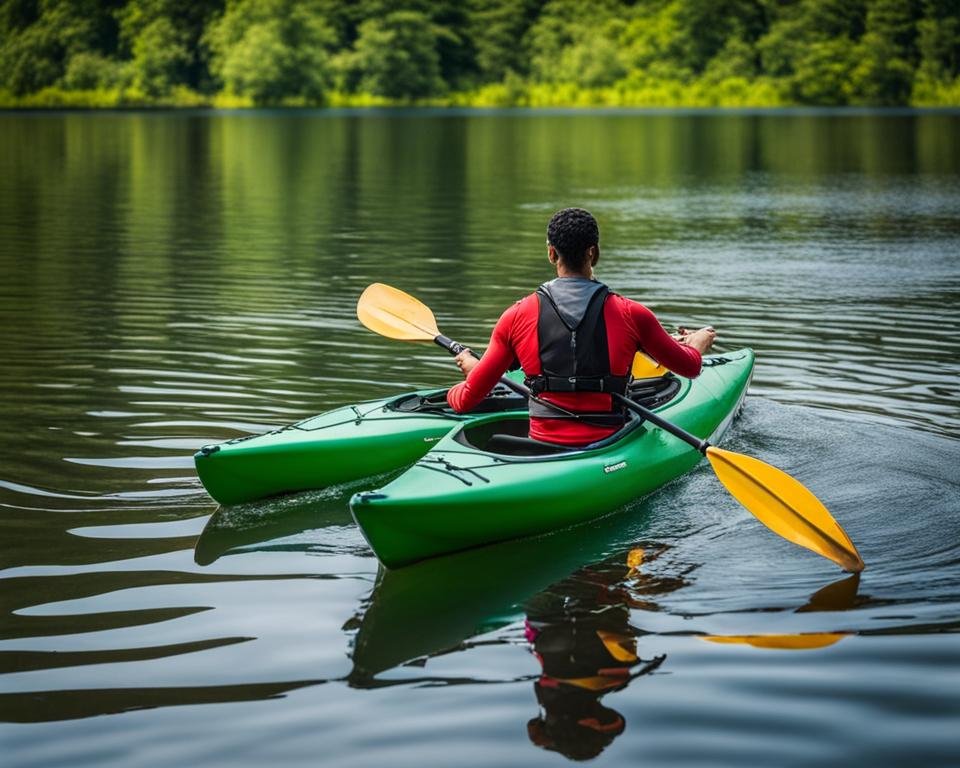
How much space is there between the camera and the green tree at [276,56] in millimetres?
91625

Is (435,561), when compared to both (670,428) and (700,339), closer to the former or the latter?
(670,428)

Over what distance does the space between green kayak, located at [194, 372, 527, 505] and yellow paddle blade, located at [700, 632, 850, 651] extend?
A: 2308 mm

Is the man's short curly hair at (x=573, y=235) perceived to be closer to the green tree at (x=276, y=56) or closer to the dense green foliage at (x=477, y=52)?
the dense green foliage at (x=477, y=52)

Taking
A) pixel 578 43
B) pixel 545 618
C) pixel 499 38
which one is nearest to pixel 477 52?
pixel 499 38

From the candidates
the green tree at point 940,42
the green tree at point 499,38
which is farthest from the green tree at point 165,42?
the green tree at point 940,42

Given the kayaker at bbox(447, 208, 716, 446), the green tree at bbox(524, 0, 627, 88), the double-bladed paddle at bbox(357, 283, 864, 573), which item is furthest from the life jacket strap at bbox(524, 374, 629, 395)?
the green tree at bbox(524, 0, 627, 88)

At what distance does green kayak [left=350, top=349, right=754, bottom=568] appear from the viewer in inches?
221

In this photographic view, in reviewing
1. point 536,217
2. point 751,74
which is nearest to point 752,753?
point 536,217

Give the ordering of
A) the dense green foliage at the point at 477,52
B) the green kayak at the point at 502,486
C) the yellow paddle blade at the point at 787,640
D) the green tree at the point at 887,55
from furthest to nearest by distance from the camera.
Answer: the dense green foliage at the point at 477,52, the green tree at the point at 887,55, the green kayak at the point at 502,486, the yellow paddle blade at the point at 787,640

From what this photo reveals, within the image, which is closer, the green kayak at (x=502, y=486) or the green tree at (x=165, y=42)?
the green kayak at (x=502, y=486)

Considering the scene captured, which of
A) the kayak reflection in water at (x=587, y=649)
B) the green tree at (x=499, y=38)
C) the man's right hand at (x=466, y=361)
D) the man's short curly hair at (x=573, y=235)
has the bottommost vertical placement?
the kayak reflection in water at (x=587, y=649)

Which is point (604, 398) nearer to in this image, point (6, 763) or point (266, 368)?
point (6, 763)

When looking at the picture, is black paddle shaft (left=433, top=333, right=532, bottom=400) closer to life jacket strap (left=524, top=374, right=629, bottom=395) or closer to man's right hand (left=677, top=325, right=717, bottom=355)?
life jacket strap (left=524, top=374, right=629, bottom=395)

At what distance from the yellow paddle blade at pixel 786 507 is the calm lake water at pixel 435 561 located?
0.39 ft
